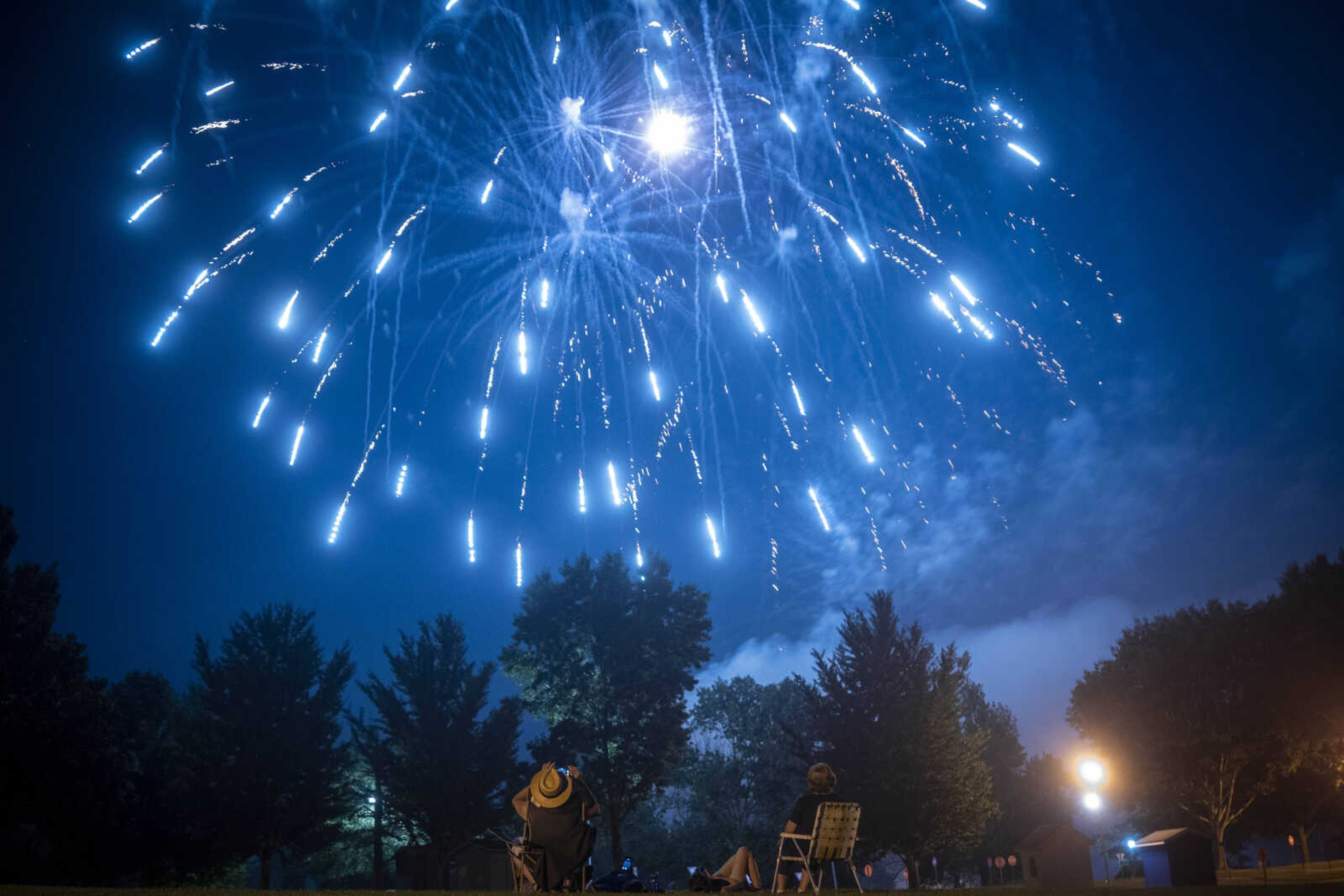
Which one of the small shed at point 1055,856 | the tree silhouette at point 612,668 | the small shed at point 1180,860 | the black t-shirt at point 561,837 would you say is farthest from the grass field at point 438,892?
the small shed at point 1055,856

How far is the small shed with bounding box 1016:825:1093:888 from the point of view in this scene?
42.7 meters

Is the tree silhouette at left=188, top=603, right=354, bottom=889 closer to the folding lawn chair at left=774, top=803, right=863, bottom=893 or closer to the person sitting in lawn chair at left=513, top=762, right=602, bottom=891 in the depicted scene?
the person sitting in lawn chair at left=513, top=762, right=602, bottom=891

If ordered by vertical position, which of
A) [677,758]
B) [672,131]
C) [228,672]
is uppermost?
[672,131]

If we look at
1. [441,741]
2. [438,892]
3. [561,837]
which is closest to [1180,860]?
[561,837]

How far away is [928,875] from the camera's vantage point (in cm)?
4506

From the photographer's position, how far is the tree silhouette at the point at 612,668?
35438 millimetres

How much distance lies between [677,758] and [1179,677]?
24.5 metres

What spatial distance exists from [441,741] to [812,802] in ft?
81.2

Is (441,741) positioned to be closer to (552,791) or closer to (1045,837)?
(552,791)

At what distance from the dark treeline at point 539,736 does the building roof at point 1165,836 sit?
12558mm

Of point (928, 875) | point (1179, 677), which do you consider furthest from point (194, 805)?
point (1179, 677)

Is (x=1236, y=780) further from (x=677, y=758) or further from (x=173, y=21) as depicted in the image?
(x=173, y=21)

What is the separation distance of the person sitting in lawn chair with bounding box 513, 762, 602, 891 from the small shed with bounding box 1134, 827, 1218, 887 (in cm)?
1195

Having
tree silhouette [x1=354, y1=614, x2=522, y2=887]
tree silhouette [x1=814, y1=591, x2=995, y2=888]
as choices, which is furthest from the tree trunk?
tree silhouette [x1=814, y1=591, x2=995, y2=888]
